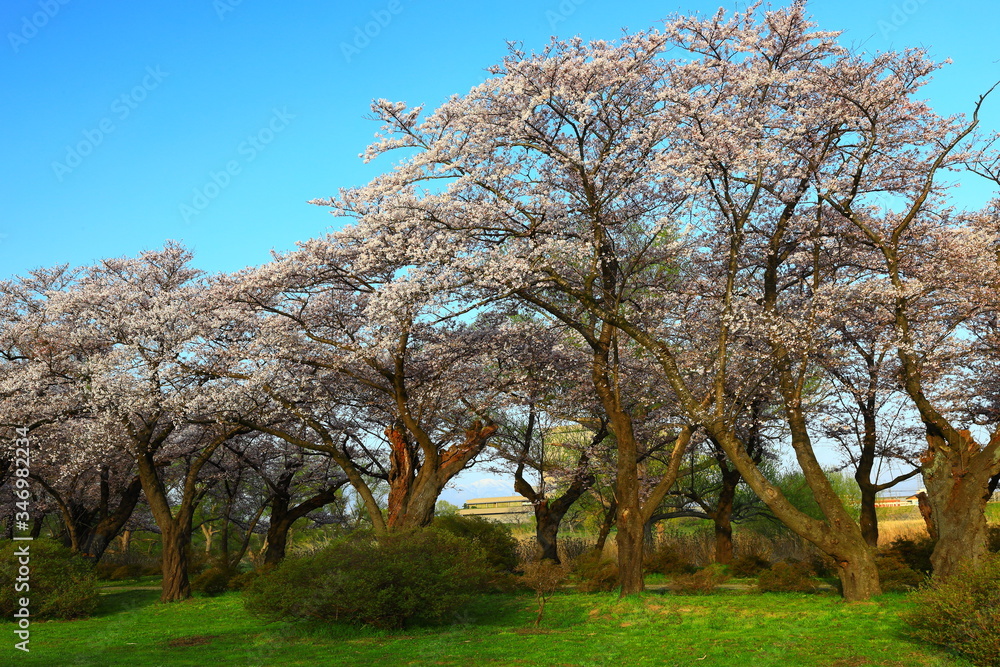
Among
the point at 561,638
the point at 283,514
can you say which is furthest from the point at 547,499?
the point at 561,638

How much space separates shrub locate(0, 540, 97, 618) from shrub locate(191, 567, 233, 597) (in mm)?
4815

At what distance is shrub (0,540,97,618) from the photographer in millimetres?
18406

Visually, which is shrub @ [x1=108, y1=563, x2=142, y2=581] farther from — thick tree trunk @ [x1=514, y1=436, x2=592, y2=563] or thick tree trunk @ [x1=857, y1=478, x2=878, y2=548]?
thick tree trunk @ [x1=857, y1=478, x2=878, y2=548]

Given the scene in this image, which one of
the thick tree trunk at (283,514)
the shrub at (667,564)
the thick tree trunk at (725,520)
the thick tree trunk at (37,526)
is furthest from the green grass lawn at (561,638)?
the thick tree trunk at (37,526)

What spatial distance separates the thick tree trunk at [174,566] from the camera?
22312mm

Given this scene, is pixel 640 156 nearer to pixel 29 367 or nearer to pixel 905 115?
pixel 905 115

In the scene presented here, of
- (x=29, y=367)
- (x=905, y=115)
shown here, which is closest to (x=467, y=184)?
(x=905, y=115)

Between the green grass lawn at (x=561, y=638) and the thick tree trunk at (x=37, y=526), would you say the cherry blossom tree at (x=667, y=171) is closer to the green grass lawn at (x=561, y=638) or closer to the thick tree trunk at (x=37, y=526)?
the green grass lawn at (x=561, y=638)

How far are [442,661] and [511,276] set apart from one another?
7.50 meters

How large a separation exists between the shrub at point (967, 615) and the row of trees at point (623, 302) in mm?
4662

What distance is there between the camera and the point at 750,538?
98.0ft

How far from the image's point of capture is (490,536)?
23812mm

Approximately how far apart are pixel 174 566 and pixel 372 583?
11.3m

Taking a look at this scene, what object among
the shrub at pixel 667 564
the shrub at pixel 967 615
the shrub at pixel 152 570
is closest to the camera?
the shrub at pixel 967 615
